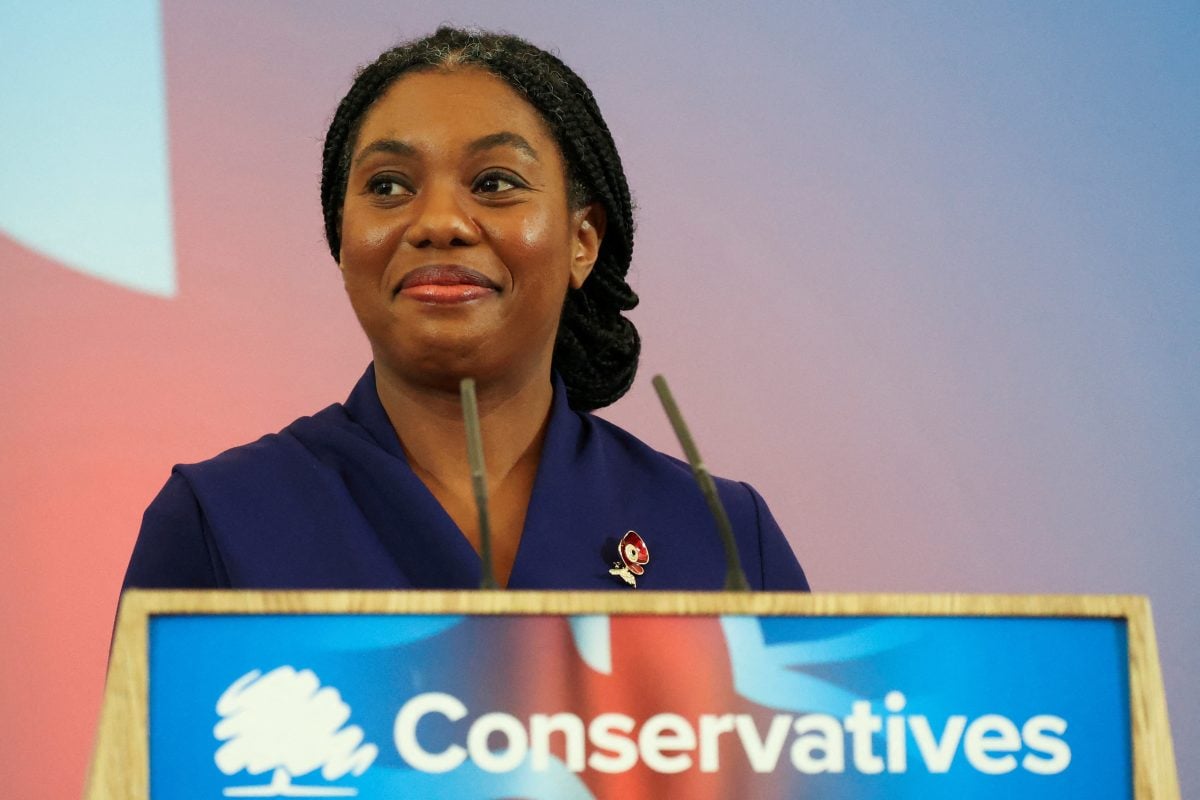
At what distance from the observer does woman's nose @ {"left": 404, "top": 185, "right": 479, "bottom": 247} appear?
4.21ft

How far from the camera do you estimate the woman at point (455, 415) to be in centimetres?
124

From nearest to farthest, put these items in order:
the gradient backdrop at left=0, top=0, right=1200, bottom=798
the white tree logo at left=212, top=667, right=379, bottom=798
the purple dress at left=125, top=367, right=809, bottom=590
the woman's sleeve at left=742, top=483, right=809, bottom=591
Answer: the white tree logo at left=212, top=667, right=379, bottom=798, the purple dress at left=125, top=367, right=809, bottom=590, the woman's sleeve at left=742, top=483, right=809, bottom=591, the gradient backdrop at left=0, top=0, right=1200, bottom=798

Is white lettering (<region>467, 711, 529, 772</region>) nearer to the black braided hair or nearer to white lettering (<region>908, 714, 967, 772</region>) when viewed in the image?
white lettering (<region>908, 714, 967, 772</region>)

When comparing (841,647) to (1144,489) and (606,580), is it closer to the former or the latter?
(606,580)

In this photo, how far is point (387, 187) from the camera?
1337 millimetres

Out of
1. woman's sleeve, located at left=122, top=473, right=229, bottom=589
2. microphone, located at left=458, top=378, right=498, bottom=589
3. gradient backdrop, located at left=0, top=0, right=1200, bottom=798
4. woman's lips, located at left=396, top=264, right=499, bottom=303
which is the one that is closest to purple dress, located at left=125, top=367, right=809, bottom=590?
woman's sleeve, located at left=122, top=473, right=229, bottom=589

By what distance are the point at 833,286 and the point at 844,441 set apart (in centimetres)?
20

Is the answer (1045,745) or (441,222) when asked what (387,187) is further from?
(1045,745)

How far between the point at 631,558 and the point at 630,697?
0.51 metres

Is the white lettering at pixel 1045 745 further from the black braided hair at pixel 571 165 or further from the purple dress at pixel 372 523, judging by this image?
the black braided hair at pixel 571 165

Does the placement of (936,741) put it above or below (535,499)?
below

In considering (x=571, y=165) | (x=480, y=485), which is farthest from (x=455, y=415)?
(x=480, y=485)

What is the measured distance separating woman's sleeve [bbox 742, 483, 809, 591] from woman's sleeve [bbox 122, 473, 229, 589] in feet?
1.48

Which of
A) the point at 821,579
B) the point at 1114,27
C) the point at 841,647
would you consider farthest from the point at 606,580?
the point at 1114,27
